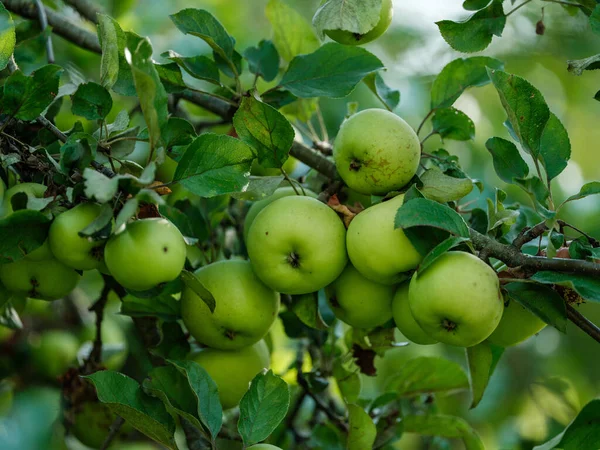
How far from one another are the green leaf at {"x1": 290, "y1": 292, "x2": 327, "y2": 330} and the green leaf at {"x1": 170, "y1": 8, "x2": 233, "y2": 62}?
19.8 inches

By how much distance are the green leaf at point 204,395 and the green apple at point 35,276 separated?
24 cm

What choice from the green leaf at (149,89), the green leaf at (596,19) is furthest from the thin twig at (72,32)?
the green leaf at (596,19)

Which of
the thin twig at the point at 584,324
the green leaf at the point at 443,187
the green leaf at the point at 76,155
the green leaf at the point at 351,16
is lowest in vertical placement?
the thin twig at the point at 584,324

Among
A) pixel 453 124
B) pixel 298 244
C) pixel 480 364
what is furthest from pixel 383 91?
pixel 480 364

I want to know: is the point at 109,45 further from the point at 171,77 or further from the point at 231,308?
the point at 231,308

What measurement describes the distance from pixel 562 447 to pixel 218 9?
2025 millimetres

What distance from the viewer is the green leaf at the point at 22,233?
3.27ft

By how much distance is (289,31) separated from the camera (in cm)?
166

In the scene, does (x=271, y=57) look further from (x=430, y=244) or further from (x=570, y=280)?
(x=570, y=280)

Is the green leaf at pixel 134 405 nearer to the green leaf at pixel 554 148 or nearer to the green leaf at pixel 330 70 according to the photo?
the green leaf at pixel 330 70

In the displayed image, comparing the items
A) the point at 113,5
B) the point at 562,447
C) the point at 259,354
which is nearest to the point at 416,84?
the point at 113,5

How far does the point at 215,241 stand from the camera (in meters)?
1.71

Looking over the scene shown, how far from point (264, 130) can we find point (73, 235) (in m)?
0.39

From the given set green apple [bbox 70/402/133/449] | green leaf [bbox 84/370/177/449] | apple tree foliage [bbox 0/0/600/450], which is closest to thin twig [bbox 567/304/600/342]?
apple tree foliage [bbox 0/0/600/450]
